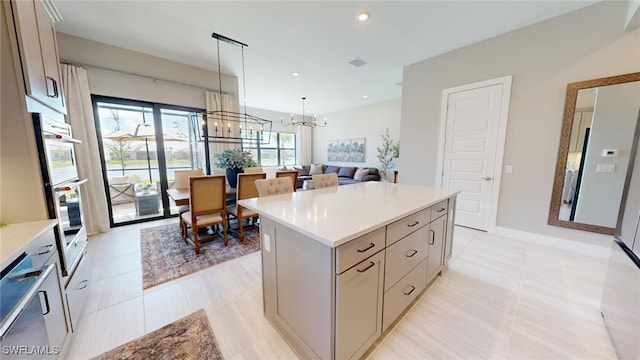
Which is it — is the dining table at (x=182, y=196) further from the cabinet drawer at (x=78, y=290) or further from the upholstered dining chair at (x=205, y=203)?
the cabinet drawer at (x=78, y=290)

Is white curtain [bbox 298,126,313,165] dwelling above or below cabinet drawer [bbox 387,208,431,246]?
above

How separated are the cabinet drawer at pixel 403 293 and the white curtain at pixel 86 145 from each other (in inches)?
177

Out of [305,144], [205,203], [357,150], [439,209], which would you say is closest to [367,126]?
[357,150]

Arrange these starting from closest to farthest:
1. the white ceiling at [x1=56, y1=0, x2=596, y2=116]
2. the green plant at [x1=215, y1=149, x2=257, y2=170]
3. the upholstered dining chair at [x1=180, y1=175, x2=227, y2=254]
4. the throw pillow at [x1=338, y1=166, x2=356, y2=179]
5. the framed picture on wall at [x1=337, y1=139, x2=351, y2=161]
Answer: the white ceiling at [x1=56, y1=0, x2=596, y2=116] < the upholstered dining chair at [x1=180, y1=175, x2=227, y2=254] < the green plant at [x1=215, y1=149, x2=257, y2=170] < the throw pillow at [x1=338, y1=166, x2=356, y2=179] < the framed picture on wall at [x1=337, y1=139, x2=351, y2=161]

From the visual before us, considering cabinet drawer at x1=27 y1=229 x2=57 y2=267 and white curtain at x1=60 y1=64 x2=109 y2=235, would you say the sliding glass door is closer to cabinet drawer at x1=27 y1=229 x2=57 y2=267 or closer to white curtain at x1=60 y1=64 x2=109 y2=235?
white curtain at x1=60 y1=64 x2=109 y2=235

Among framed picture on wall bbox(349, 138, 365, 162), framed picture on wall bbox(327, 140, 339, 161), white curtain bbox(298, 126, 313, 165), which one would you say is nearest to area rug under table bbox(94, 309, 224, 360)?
framed picture on wall bbox(349, 138, 365, 162)

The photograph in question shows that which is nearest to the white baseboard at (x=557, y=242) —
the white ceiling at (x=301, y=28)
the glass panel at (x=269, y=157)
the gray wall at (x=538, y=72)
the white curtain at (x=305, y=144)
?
the gray wall at (x=538, y=72)

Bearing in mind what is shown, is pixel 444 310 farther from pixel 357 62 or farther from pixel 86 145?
pixel 86 145

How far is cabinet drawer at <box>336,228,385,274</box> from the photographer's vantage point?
3.46 ft

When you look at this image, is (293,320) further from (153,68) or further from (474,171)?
(153,68)

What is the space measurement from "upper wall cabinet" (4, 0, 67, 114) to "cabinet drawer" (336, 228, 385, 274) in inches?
81.4

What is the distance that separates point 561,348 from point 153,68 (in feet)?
19.7

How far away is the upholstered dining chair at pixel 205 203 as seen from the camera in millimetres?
2648

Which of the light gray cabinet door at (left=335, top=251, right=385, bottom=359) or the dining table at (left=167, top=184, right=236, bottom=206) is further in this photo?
the dining table at (left=167, top=184, right=236, bottom=206)
